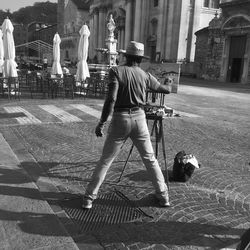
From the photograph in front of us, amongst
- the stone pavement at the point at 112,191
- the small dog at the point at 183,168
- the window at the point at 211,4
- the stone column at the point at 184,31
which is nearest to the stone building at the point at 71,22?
the window at the point at 211,4

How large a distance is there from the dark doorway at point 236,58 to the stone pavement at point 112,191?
89.6 feet

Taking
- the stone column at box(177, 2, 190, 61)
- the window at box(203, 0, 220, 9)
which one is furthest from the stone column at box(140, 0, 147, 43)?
the window at box(203, 0, 220, 9)

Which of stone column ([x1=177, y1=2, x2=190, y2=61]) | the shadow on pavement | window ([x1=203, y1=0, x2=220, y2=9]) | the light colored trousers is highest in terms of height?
window ([x1=203, y1=0, x2=220, y2=9])

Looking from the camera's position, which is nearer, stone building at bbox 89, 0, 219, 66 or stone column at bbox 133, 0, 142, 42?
stone building at bbox 89, 0, 219, 66

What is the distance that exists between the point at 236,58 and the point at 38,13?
12276 cm

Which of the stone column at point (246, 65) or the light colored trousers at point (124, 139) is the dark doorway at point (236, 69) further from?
the light colored trousers at point (124, 139)

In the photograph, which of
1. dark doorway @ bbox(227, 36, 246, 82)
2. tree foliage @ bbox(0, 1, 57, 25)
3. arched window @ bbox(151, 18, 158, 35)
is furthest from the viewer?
tree foliage @ bbox(0, 1, 57, 25)

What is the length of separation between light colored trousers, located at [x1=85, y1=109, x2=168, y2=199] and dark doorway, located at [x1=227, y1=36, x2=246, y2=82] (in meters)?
32.2

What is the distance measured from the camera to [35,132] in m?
7.95

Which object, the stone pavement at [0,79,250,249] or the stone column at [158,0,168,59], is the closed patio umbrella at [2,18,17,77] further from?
the stone column at [158,0,168,59]

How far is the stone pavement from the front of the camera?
3414 mm

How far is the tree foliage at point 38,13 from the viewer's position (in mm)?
134250

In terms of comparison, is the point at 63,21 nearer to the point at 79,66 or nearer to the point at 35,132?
the point at 79,66

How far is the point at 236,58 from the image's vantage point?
34.1 metres
